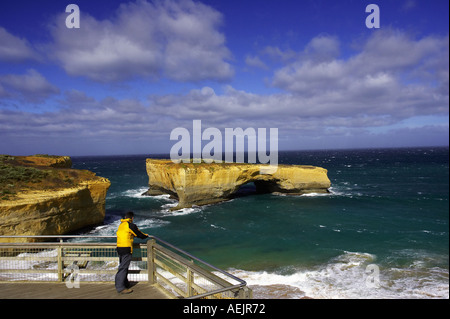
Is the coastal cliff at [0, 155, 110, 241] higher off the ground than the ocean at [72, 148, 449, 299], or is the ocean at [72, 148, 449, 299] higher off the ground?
the coastal cliff at [0, 155, 110, 241]

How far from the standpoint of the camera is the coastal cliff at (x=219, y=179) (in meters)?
34.3

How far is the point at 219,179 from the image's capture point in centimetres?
3622

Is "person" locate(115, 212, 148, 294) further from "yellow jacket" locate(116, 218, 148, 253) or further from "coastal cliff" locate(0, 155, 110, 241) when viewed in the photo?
"coastal cliff" locate(0, 155, 110, 241)

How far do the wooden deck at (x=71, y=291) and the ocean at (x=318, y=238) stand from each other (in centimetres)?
777

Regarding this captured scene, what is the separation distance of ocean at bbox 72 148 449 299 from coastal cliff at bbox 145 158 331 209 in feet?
6.36

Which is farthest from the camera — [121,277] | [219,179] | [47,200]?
[219,179]

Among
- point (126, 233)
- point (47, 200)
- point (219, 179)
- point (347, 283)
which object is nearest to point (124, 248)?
point (126, 233)

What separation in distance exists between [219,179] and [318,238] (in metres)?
17.2

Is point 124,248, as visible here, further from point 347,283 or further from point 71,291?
point 347,283

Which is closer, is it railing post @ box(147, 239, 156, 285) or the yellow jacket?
the yellow jacket

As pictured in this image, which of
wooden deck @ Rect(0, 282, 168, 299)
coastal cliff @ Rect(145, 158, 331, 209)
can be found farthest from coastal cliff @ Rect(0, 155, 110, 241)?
wooden deck @ Rect(0, 282, 168, 299)

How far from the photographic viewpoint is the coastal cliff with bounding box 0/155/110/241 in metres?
17.6

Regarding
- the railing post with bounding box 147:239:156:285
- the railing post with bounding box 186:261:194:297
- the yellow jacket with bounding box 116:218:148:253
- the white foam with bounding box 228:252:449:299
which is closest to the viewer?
the railing post with bounding box 186:261:194:297
